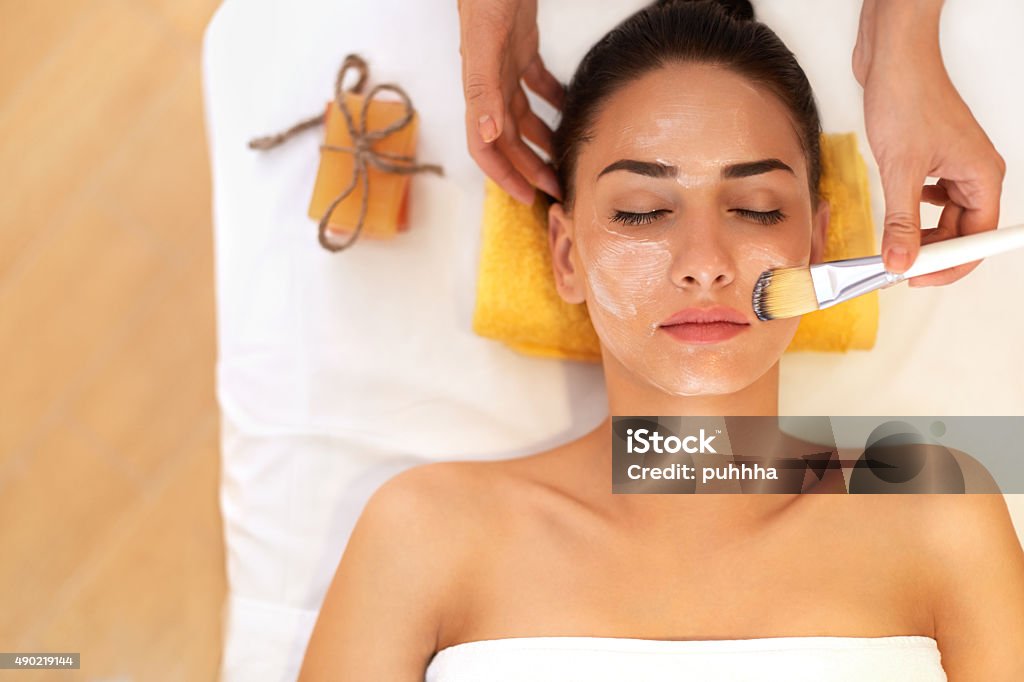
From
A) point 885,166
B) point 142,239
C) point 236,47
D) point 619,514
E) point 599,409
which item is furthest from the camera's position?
point 142,239

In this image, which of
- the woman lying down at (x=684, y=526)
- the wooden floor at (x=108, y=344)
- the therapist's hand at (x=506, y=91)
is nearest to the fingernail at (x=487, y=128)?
the therapist's hand at (x=506, y=91)

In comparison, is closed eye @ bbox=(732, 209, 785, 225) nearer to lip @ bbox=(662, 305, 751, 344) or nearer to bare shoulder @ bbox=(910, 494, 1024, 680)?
lip @ bbox=(662, 305, 751, 344)

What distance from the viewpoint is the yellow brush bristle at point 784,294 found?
1.15m

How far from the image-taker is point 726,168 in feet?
4.02

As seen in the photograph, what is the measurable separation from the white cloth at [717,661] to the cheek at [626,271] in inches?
18.0

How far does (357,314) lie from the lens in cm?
162

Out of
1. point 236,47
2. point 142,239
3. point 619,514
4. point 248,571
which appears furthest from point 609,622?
point 142,239

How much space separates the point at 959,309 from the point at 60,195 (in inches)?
73.2

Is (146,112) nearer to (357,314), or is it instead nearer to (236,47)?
(236,47)

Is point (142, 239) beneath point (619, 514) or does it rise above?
above

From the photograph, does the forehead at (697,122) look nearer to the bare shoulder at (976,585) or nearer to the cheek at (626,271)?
the cheek at (626,271)

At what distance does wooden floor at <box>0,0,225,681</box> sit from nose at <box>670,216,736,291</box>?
1.18 meters

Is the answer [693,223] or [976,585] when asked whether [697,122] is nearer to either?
[693,223]

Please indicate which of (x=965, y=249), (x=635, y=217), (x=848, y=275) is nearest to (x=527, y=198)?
(x=635, y=217)
